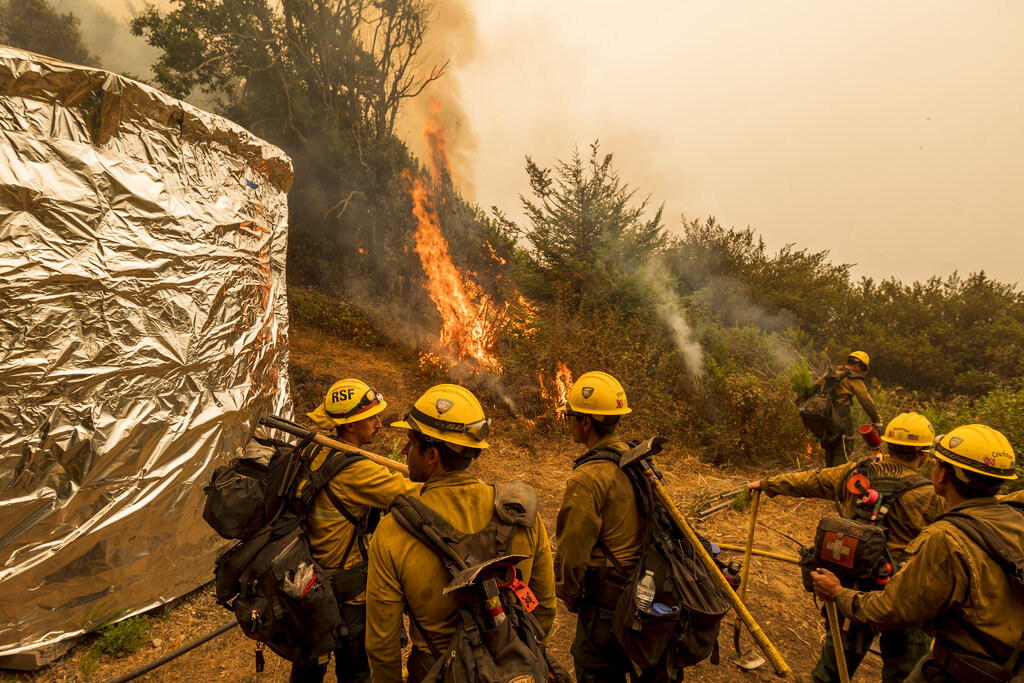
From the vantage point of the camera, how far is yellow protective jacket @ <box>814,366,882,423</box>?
7238mm

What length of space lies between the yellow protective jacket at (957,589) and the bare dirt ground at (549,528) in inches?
82.0

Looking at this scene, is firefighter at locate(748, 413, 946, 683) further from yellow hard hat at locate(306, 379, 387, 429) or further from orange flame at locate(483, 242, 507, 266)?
orange flame at locate(483, 242, 507, 266)

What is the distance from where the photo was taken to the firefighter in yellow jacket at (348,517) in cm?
262

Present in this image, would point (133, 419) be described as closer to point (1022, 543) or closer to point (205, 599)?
point (205, 599)

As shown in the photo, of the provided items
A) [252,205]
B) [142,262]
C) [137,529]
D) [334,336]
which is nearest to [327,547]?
[137,529]

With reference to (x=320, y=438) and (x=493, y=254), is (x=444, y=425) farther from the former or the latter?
(x=493, y=254)

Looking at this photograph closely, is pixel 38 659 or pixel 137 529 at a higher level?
pixel 137 529

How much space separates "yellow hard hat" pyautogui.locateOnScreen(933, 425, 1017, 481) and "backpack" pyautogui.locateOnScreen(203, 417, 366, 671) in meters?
3.14

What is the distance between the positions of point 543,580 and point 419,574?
2.31 feet

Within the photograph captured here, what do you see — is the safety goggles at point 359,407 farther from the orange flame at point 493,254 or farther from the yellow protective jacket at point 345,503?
the orange flame at point 493,254

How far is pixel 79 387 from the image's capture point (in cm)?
371

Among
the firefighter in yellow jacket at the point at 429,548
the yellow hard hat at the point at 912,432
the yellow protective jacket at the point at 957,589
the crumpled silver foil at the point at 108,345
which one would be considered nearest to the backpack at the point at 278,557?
the firefighter in yellow jacket at the point at 429,548

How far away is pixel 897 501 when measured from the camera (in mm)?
3391

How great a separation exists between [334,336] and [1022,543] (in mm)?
11880
